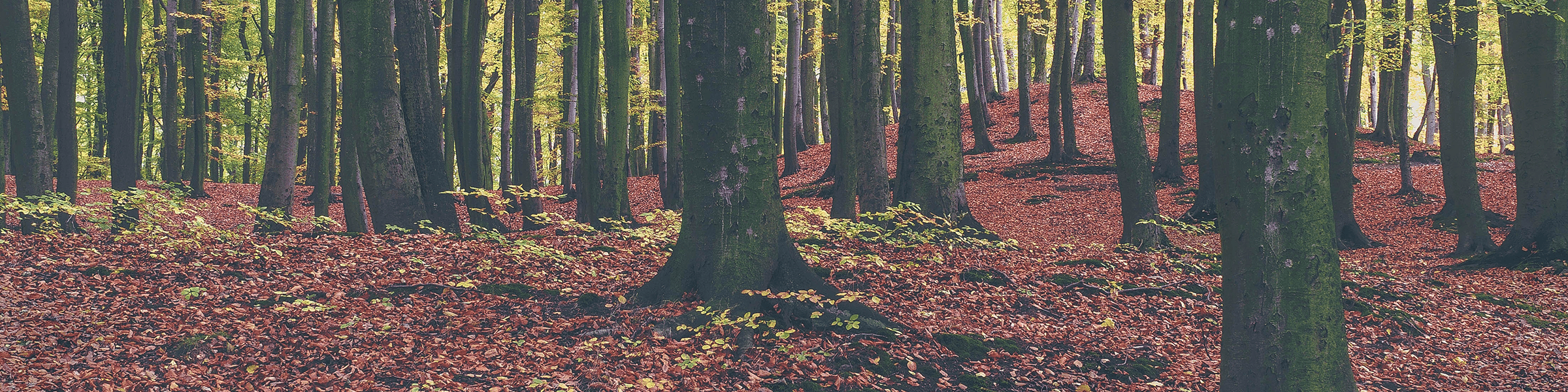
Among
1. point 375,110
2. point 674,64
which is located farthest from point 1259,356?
point 674,64

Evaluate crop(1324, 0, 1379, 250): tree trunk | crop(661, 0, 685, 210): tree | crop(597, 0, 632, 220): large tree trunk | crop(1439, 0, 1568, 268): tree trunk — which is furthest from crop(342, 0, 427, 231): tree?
crop(1439, 0, 1568, 268): tree trunk

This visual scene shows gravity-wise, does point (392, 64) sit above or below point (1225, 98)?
above

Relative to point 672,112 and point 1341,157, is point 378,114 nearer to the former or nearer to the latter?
point 672,112

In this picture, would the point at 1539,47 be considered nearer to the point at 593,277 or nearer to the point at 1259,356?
the point at 1259,356

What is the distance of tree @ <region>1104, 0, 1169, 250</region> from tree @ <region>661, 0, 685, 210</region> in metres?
6.08

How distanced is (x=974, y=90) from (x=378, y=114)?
16.1 m

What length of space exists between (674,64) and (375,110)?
16.5ft

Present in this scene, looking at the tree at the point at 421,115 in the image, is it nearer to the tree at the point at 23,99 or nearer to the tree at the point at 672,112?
the tree at the point at 672,112

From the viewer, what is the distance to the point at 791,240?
6.18m

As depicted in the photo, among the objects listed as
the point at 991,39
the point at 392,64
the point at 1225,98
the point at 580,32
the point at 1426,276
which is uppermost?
the point at 991,39

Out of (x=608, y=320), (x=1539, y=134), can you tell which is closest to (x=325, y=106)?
(x=608, y=320)

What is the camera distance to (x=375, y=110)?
902 cm

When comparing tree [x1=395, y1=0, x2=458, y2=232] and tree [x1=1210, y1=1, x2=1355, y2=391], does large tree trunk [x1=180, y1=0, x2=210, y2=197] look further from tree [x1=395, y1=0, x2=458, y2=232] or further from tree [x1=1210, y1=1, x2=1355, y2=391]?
tree [x1=1210, y1=1, x2=1355, y2=391]

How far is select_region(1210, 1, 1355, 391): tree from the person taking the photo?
161 inches
